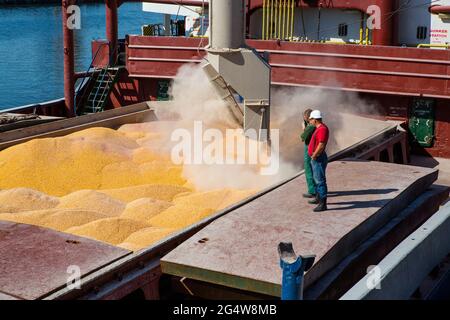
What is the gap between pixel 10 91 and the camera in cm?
3981

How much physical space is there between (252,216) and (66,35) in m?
11.9

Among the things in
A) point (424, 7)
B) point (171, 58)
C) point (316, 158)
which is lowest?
point (316, 158)

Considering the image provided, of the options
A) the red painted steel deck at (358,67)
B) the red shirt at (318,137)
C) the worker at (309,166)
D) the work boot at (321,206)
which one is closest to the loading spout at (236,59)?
the worker at (309,166)

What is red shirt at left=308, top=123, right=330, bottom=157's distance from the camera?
864 cm

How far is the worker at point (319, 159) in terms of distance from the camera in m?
8.62

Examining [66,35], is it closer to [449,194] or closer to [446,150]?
[446,150]

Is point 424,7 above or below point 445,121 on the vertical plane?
above

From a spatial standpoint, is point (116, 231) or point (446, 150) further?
point (446, 150)

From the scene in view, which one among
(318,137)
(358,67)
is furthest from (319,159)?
(358,67)

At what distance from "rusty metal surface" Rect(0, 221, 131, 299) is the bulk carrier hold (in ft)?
0.07

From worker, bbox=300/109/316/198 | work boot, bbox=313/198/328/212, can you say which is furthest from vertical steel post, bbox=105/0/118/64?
work boot, bbox=313/198/328/212

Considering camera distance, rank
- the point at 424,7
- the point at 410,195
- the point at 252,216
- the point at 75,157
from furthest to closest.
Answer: the point at 424,7 < the point at 75,157 < the point at 410,195 < the point at 252,216

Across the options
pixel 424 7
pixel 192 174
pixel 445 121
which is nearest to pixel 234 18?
pixel 192 174

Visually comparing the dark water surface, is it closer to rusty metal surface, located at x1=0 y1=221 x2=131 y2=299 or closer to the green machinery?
the green machinery
